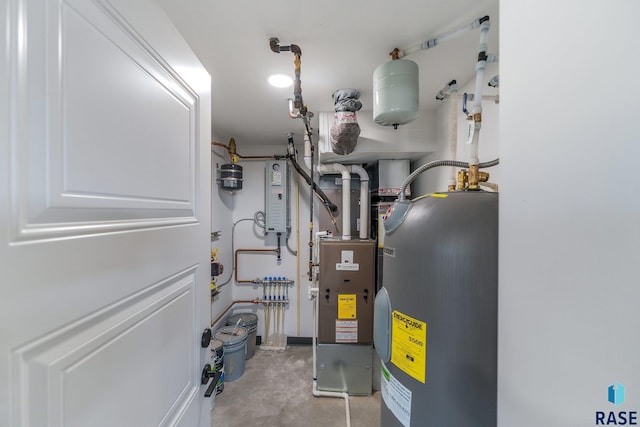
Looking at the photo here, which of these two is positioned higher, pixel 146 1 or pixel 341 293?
pixel 146 1

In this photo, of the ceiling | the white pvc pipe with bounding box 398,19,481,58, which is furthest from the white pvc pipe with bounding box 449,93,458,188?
the white pvc pipe with bounding box 398,19,481,58

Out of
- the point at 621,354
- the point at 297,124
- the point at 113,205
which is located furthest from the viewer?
the point at 297,124

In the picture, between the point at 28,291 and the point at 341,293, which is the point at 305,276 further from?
the point at 28,291

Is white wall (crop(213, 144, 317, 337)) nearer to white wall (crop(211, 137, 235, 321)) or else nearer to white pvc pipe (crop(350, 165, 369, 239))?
white wall (crop(211, 137, 235, 321))

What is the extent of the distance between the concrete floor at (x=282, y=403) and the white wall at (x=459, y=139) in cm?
183

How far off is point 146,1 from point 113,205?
19.7 inches

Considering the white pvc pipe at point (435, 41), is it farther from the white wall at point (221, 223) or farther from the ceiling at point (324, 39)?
the white wall at point (221, 223)

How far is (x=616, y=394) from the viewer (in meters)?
0.28

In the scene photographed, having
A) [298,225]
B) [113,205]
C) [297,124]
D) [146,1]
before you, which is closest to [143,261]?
[113,205]

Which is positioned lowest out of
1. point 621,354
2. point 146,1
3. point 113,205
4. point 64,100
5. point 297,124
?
point 621,354

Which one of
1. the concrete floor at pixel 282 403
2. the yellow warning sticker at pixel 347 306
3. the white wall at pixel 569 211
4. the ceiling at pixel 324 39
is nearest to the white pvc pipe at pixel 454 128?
the ceiling at pixel 324 39

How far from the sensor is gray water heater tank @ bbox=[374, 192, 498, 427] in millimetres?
616

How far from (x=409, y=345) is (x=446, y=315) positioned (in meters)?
0.17

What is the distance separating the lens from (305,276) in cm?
276
